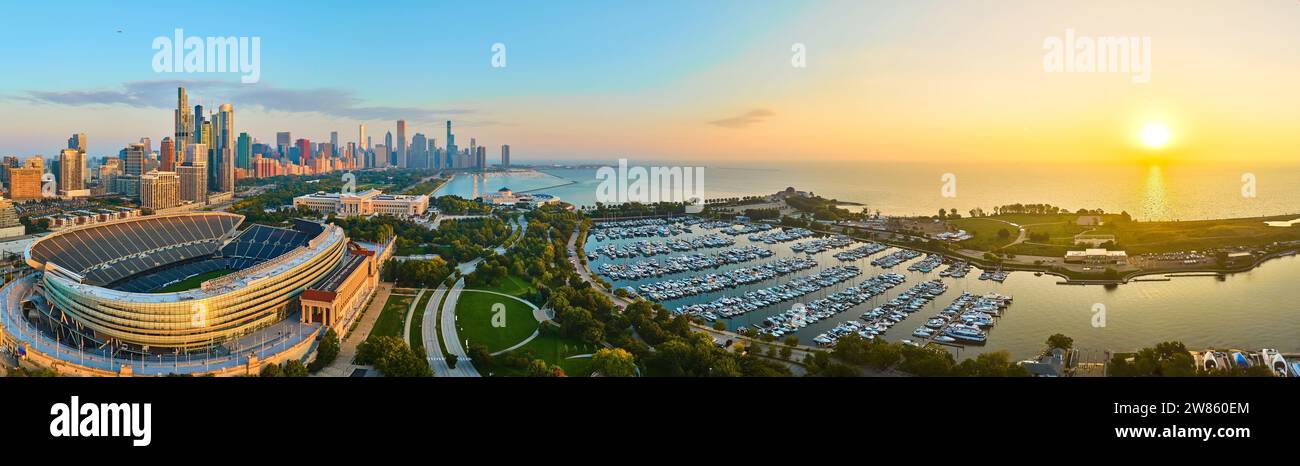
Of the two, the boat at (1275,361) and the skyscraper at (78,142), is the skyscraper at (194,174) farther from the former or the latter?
the boat at (1275,361)

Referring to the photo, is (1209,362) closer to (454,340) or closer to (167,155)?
(454,340)

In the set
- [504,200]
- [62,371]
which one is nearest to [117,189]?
[504,200]

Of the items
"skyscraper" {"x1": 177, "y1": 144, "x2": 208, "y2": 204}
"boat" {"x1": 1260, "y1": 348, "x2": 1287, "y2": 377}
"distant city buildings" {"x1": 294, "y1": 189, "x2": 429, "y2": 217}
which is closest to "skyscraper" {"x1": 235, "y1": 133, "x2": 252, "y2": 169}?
"skyscraper" {"x1": 177, "y1": 144, "x2": 208, "y2": 204}

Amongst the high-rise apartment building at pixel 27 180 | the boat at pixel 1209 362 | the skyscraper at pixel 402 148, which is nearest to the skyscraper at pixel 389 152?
the skyscraper at pixel 402 148

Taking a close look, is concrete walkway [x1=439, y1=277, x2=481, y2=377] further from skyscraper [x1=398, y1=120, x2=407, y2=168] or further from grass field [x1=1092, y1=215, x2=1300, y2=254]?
skyscraper [x1=398, y1=120, x2=407, y2=168]
